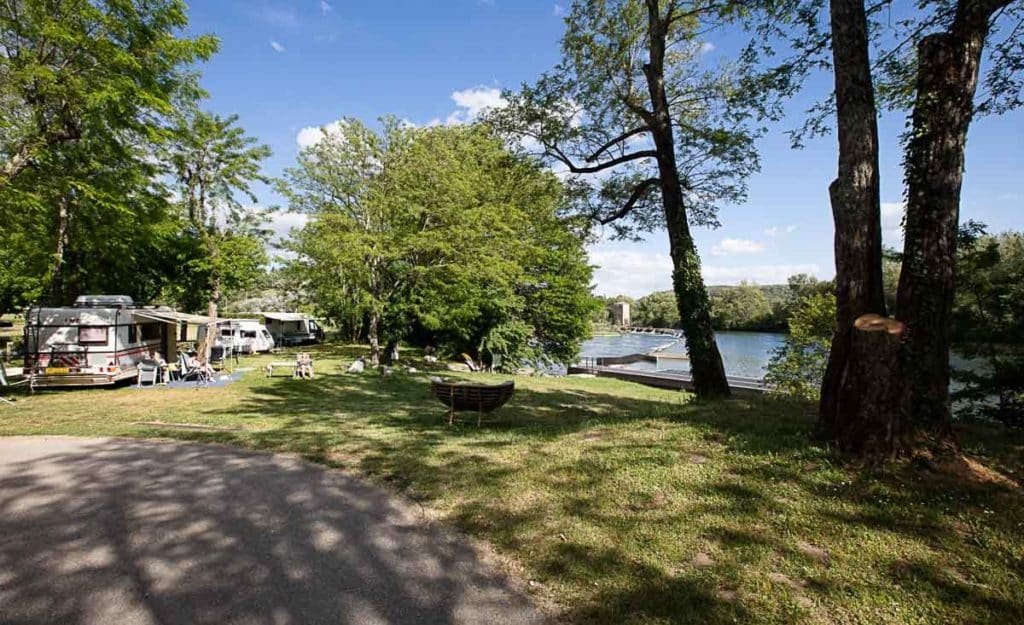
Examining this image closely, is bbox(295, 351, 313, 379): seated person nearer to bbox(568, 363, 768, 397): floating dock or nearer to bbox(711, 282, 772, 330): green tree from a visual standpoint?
bbox(568, 363, 768, 397): floating dock

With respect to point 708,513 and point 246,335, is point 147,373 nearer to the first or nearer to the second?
point 246,335

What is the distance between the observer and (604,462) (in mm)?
4543

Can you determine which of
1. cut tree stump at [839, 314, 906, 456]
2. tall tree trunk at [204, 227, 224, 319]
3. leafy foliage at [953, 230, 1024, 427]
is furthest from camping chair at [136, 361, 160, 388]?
leafy foliage at [953, 230, 1024, 427]

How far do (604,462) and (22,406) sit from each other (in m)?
11.7

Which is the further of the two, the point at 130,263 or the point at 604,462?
the point at 130,263

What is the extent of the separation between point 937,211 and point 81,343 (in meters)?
16.9

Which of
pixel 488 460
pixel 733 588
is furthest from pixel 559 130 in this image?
pixel 733 588

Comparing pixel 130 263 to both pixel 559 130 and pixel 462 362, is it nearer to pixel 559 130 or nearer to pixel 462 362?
pixel 462 362

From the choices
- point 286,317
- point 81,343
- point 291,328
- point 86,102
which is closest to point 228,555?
point 86,102

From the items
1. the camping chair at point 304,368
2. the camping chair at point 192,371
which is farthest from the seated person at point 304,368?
the camping chair at point 192,371

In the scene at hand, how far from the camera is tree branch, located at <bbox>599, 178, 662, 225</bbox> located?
9289 mm

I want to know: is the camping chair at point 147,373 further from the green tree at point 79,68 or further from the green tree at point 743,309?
the green tree at point 743,309

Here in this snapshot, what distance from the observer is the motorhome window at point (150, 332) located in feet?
46.3

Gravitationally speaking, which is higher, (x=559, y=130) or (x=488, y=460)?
(x=559, y=130)
